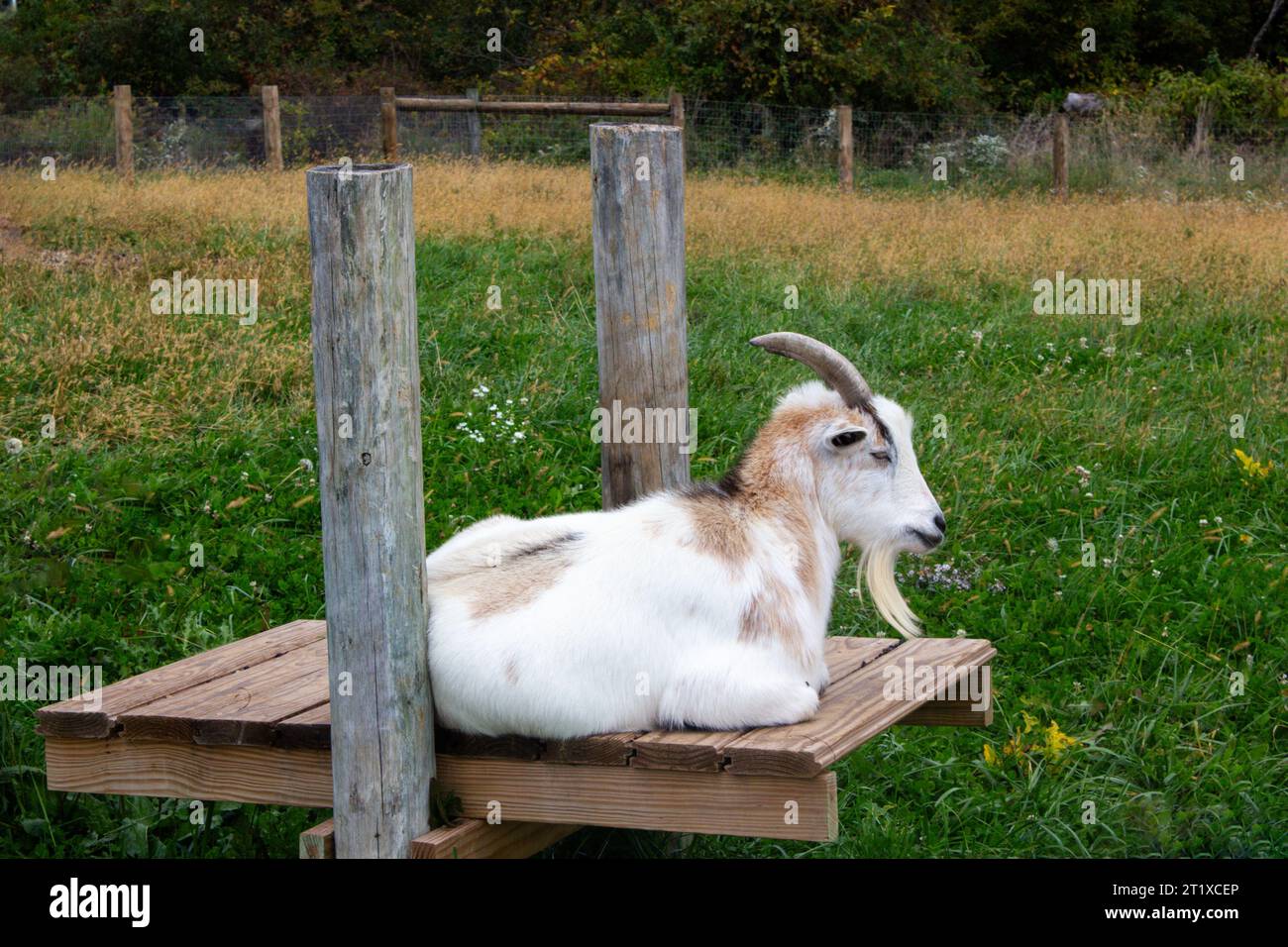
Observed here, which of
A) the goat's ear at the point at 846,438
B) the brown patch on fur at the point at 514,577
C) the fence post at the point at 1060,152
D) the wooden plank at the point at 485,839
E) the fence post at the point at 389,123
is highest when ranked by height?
the fence post at the point at 389,123

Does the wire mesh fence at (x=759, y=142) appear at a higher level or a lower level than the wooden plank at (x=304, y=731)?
higher

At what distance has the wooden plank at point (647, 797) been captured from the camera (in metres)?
A: 3.35

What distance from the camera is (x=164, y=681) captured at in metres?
4.15

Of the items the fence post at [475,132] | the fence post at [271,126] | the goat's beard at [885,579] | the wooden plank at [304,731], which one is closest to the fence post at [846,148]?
the fence post at [475,132]

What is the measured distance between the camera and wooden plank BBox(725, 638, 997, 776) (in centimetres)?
333

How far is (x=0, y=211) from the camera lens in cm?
1156

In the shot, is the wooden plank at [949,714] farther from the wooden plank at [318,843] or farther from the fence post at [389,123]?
the fence post at [389,123]

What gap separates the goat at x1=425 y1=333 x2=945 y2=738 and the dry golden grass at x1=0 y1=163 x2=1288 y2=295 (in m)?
6.62

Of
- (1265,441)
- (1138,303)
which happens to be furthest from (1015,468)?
(1138,303)

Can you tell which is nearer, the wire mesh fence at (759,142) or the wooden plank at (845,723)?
the wooden plank at (845,723)

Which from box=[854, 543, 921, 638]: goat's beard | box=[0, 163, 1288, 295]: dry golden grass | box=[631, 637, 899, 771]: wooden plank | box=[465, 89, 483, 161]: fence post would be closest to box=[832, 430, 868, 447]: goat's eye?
box=[854, 543, 921, 638]: goat's beard

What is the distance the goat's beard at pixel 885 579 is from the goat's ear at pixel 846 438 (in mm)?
319

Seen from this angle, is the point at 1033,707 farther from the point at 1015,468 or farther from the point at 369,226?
the point at 369,226

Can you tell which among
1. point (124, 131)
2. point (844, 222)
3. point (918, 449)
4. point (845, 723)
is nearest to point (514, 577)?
point (845, 723)
